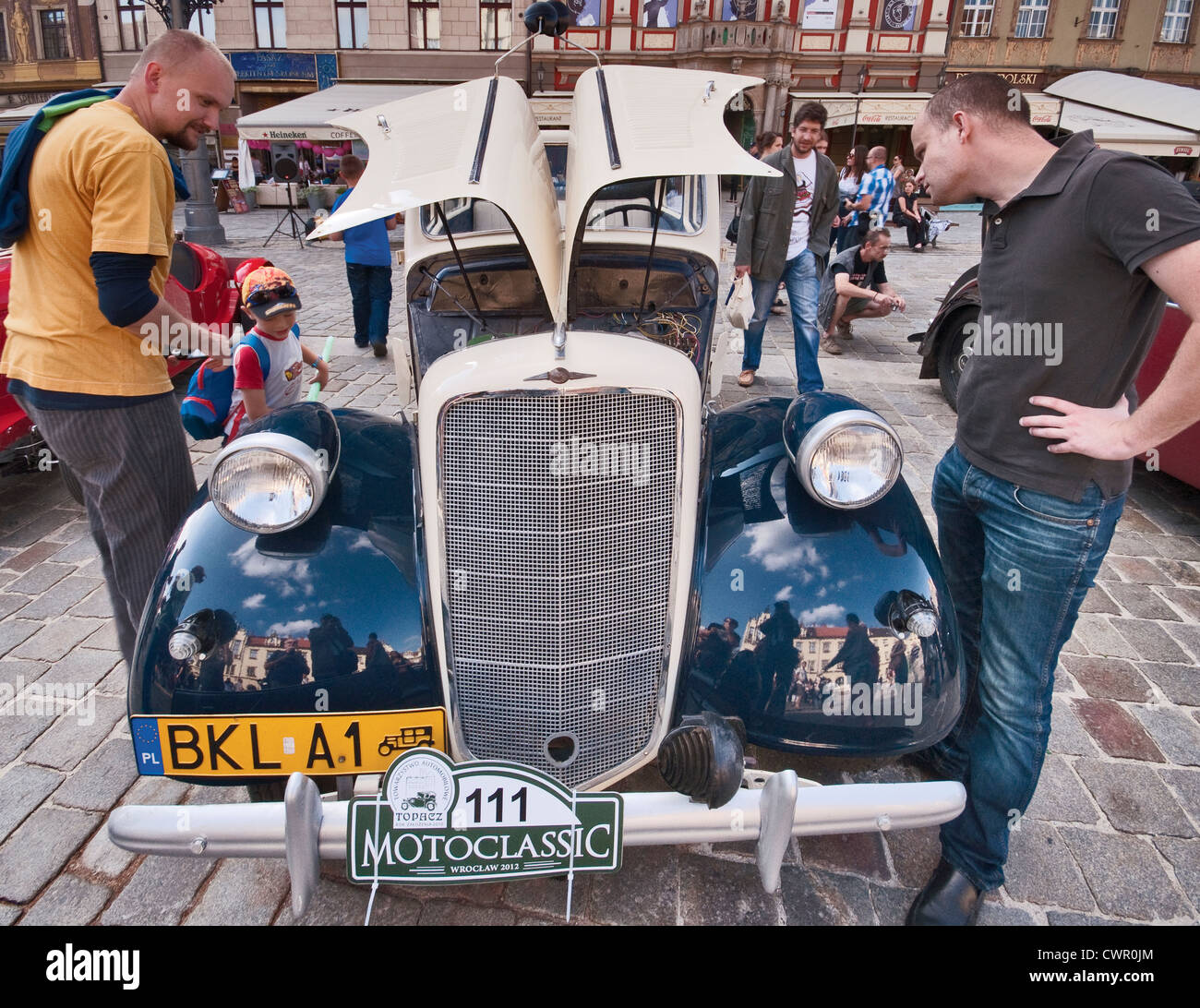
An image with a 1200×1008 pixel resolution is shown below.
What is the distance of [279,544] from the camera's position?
218 centimetres

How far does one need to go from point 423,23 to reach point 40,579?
29.0 metres

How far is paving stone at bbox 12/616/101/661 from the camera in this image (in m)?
3.31

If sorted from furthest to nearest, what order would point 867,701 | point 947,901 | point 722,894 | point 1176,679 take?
point 1176,679, point 722,894, point 947,901, point 867,701

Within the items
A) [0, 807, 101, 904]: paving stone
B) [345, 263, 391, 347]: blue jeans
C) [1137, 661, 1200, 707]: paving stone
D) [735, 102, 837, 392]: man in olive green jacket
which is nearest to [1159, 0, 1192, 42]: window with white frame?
[735, 102, 837, 392]: man in olive green jacket

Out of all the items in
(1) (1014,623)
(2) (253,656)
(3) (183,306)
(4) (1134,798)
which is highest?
(3) (183,306)

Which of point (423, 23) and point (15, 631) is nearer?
point (15, 631)

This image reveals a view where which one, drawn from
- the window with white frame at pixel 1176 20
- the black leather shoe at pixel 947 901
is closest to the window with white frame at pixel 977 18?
the window with white frame at pixel 1176 20

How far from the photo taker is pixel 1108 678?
3312 mm

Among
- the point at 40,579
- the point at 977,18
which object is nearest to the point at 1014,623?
the point at 40,579

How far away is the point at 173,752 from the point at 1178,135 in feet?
81.1

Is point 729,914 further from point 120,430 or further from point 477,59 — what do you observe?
point 477,59

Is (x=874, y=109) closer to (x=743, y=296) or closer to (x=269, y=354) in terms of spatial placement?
(x=743, y=296)

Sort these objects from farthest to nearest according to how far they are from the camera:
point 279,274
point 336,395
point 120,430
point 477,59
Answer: point 477,59, point 336,395, point 279,274, point 120,430
